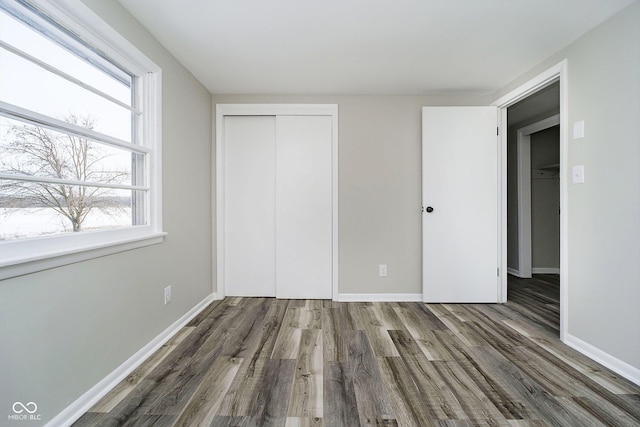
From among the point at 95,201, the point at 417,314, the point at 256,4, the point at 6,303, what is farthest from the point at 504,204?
the point at 6,303

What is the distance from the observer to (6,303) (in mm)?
1068

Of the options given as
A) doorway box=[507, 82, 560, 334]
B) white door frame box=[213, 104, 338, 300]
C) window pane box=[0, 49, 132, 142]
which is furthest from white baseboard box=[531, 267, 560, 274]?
window pane box=[0, 49, 132, 142]

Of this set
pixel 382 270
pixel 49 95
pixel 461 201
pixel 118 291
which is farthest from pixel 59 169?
pixel 461 201

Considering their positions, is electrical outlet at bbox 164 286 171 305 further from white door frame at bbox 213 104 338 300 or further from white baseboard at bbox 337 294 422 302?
white baseboard at bbox 337 294 422 302

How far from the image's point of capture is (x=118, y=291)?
5.34 feet

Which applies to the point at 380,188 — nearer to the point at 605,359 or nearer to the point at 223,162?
the point at 223,162

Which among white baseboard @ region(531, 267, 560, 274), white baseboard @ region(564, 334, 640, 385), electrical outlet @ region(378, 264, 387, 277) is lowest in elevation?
white baseboard @ region(564, 334, 640, 385)

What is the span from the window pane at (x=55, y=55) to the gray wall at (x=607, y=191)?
320 cm

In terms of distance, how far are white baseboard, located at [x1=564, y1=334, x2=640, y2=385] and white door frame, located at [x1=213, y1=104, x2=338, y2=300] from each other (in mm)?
1987

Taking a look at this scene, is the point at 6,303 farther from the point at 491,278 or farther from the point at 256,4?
the point at 491,278

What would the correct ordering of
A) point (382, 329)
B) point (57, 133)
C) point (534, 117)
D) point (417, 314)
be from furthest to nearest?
point (534, 117), point (417, 314), point (382, 329), point (57, 133)

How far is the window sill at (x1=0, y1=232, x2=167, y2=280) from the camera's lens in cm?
107

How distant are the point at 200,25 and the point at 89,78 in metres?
0.79

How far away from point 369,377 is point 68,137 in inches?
83.8
